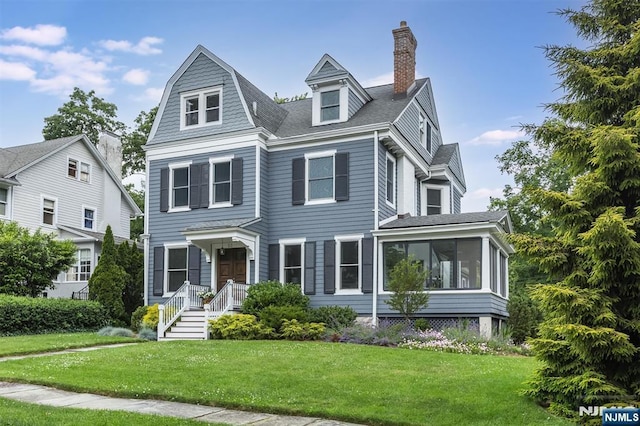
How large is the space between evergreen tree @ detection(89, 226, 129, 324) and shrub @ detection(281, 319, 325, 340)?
8.13 meters

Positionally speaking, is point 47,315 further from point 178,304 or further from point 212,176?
point 212,176

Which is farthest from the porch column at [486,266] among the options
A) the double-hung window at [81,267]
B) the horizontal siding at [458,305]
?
the double-hung window at [81,267]

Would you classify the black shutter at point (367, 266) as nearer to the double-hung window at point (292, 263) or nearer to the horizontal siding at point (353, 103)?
the double-hung window at point (292, 263)

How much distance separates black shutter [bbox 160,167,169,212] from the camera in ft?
71.1

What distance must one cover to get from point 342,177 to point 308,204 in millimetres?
1501

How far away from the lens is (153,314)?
19.3m

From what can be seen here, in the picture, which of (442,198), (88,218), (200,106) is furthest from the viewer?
(88,218)

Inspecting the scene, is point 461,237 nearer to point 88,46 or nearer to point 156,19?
point 156,19

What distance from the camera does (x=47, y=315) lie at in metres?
19.5

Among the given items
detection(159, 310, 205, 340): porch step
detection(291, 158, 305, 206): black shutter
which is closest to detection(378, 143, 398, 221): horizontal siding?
detection(291, 158, 305, 206): black shutter

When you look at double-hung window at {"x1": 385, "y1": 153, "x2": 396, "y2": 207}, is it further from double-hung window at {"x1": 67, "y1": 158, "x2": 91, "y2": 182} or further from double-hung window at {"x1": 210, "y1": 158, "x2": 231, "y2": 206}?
double-hung window at {"x1": 67, "y1": 158, "x2": 91, "y2": 182}

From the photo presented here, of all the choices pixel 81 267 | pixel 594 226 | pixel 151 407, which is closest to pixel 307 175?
pixel 151 407

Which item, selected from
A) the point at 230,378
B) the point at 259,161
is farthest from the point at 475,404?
the point at 259,161

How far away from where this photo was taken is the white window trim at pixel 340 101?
20.7 meters
